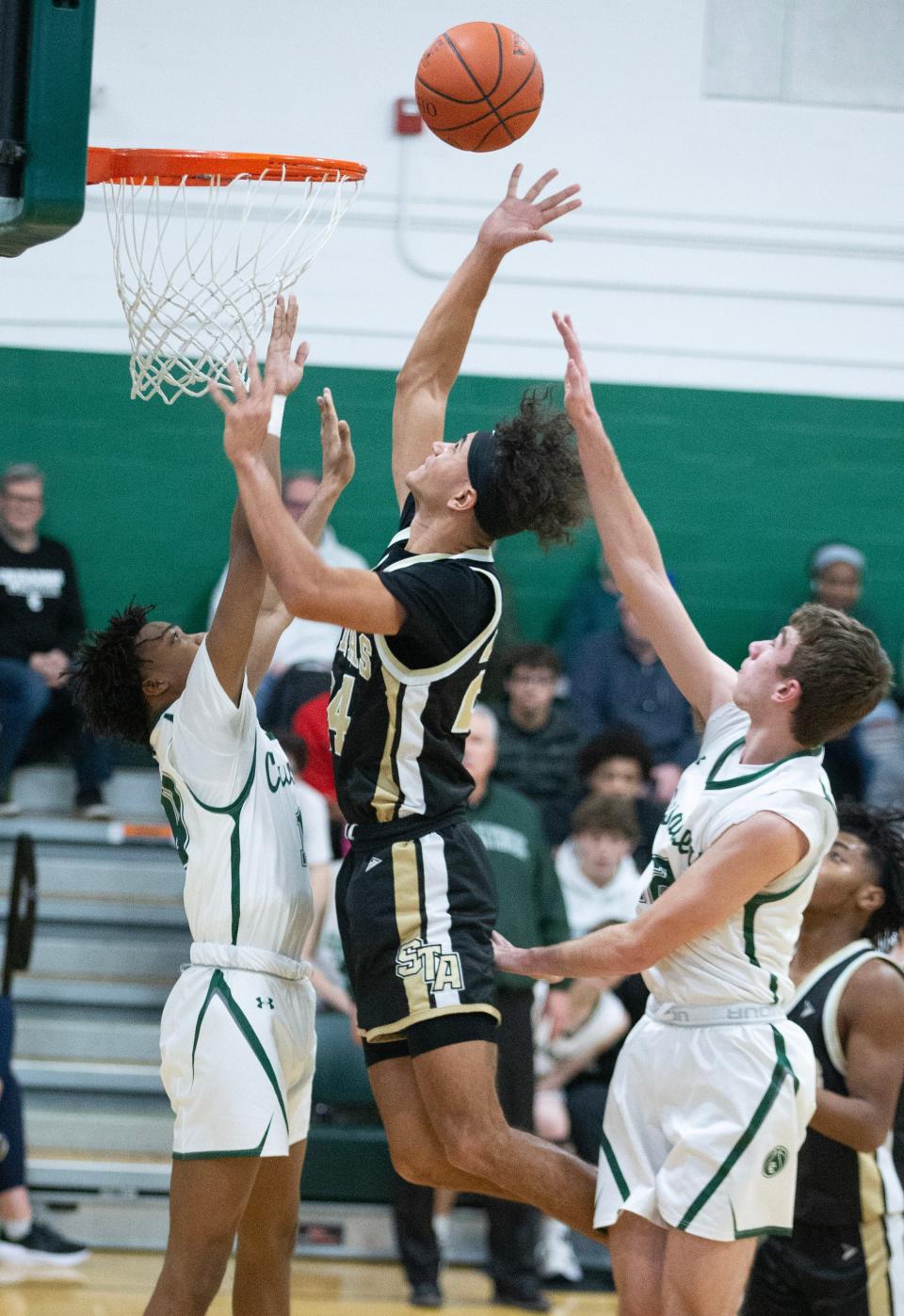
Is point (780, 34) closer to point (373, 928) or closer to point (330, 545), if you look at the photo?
point (330, 545)

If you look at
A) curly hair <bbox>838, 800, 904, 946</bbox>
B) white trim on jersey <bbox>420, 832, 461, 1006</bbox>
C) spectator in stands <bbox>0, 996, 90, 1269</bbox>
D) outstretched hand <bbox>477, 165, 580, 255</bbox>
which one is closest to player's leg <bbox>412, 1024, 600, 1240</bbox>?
white trim on jersey <bbox>420, 832, 461, 1006</bbox>

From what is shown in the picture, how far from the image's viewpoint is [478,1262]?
6891 mm

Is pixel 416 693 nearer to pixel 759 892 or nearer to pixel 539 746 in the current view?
pixel 759 892

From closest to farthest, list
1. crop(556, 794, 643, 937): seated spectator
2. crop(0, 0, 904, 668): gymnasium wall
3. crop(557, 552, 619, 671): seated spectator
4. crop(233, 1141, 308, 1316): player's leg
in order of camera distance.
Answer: crop(233, 1141, 308, 1316): player's leg, crop(556, 794, 643, 937): seated spectator, crop(557, 552, 619, 671): seated spectator, crop(0, 0, 904, 668): gymnasium wall

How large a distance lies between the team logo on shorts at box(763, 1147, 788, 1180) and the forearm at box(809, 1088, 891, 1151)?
0.41 m

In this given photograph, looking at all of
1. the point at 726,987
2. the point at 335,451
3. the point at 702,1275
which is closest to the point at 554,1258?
the point at 702,1275

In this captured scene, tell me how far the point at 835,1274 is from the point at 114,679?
7.36 ft

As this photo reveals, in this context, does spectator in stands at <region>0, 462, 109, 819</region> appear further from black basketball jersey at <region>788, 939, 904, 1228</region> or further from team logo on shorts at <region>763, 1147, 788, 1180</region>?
team logo on shorts at <region>763, 1147, 788, 1180</region>

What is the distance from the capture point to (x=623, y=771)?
807cm

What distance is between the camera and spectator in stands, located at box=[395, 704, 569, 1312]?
6461 mm

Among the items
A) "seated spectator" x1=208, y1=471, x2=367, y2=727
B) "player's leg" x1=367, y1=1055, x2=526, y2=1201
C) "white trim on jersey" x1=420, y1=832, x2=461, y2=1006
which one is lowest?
"player's leg" x1=367, y1=1055, x2=526, y2=1201

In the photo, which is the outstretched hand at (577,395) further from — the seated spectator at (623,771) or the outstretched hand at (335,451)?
the seated spectator at (623,771)

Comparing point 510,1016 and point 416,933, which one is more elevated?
point 416,933

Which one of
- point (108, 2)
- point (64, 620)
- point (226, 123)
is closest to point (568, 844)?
point (64, 620)
